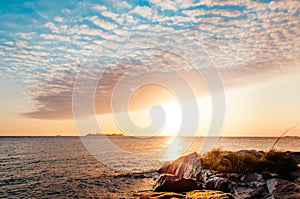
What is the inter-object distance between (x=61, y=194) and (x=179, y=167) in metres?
12.4

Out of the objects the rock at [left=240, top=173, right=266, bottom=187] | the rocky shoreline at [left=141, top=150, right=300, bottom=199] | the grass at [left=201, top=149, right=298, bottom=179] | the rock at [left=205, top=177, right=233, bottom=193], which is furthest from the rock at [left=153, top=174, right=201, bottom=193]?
the grass at [left=201, top=149, right=298, bottom=179]

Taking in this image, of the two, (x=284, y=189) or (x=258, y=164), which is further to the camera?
(x=258, y=164)

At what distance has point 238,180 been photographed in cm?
1655

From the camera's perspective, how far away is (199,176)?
69.0ft

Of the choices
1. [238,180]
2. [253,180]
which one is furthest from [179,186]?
[253,180]

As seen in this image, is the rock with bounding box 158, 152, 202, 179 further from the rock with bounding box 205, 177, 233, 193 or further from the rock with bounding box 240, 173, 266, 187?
the rock with bounding box 240, 173, 266, 187

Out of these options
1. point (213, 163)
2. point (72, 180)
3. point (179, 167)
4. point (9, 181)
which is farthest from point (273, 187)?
point (9, 181)

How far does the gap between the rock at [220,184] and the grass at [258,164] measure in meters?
2.46

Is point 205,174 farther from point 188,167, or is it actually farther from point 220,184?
point 188,167

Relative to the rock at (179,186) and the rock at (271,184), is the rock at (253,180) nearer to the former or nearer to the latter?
the rock at (271,184)

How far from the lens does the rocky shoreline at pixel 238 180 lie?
13484 mm

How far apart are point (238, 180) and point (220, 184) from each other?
154 cm

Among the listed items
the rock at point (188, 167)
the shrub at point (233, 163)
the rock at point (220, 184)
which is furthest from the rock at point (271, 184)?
the rock at point (188, 167)

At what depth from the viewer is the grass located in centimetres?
1750
